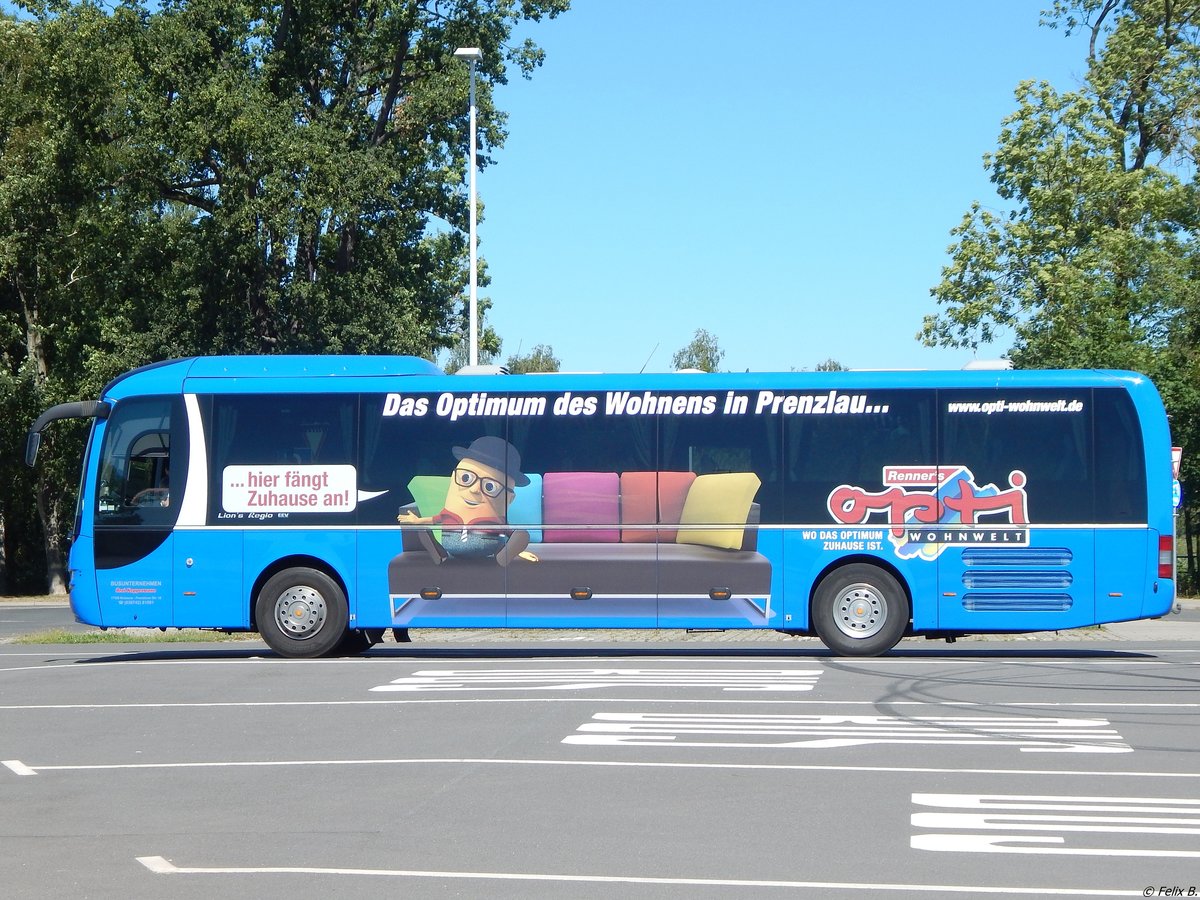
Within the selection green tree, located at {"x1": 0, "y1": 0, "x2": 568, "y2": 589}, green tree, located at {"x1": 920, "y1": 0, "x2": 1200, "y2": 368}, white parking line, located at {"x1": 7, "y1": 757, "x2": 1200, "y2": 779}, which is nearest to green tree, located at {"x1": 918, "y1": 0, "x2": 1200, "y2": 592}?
green tree, located at {"x1": 920, "y1": 0, "x2": 1200, "y2": 368}

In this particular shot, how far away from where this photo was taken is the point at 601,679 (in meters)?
15.0

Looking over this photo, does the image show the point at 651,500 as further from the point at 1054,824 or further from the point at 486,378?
the point at 1054,824

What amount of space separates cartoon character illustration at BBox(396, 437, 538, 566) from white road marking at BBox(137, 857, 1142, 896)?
400 inches

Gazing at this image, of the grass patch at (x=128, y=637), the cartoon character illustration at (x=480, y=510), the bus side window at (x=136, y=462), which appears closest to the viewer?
the cartoon character illustration at (x=480, y=510)

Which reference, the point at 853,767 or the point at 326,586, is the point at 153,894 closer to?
the point at 853,767

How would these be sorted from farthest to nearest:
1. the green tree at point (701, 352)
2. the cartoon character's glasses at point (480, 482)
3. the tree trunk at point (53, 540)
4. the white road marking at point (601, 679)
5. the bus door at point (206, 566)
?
the green tree at point (701, 352)
the tree trunk at point (53, 540)
the bus door at point (206, 566)
the cartoon character's glasses at point (480, 482)
the white road marking at point (601, 679)

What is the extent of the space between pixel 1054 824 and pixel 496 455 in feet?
34.6

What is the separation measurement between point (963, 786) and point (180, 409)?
11680 millimetres

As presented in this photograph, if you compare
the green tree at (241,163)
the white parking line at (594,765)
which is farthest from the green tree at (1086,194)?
the white parking line at (594,765)

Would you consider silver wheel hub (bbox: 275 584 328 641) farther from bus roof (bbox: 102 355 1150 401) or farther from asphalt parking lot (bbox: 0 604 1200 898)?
bus roof (bbox: 102 355 1150 401)

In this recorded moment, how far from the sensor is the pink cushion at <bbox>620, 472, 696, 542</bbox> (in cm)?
1711

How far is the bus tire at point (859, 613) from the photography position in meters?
16.8

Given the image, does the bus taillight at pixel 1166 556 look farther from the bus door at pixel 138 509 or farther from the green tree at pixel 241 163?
the green tree at pixel 241 163

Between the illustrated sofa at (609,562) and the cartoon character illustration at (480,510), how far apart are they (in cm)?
7
